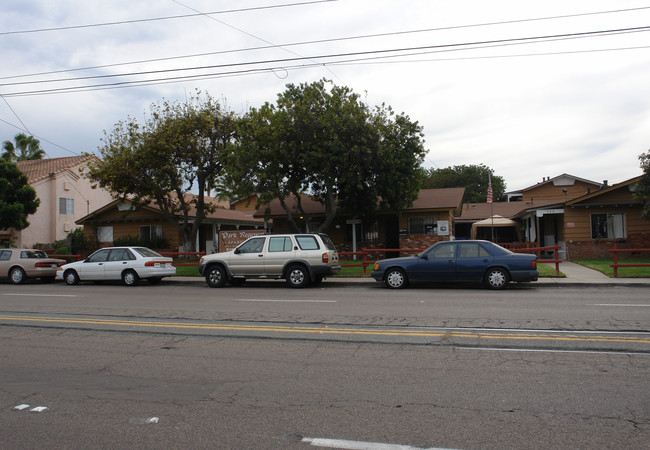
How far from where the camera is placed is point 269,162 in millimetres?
22062

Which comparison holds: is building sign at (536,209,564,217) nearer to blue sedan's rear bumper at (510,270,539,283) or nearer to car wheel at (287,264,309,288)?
blue sedan's rear bumper at (510,270,539,283)

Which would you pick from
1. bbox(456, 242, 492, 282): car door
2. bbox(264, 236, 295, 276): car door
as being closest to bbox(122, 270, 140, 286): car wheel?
bbox(264, 236, 295, 276): car door

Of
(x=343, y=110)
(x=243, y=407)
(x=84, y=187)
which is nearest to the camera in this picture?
(x=243, y=407)

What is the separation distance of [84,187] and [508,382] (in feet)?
130

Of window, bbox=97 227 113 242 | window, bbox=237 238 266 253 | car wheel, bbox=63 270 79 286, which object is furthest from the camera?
window, bbox=97 227 113 242

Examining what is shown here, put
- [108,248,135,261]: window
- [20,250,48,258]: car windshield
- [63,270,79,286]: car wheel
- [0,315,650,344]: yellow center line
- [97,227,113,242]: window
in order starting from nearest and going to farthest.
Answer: [0,315,650,344]: yellow center line → [108,248,135,261]: window → [63,270,79,286]: car wheel → [20,250,48,258]: car windshield → [97,227,113,242]: window

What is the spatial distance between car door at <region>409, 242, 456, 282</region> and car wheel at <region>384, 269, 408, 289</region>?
293mm

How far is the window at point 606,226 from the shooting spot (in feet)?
76.4

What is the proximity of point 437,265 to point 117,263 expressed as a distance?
38.6 feet

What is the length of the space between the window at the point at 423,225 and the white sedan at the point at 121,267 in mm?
13145

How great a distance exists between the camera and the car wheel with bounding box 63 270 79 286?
743 inches

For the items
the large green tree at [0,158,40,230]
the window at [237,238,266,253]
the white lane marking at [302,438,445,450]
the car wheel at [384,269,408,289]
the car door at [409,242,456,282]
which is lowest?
the white lane marking at [302,438,445,450]

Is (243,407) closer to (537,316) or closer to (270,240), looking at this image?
(537,316)

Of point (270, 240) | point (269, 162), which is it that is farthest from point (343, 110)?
point (270, 240)
